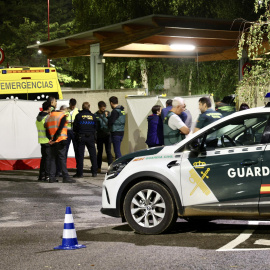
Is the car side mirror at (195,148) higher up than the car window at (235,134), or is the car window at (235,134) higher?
the car window at (235,134)

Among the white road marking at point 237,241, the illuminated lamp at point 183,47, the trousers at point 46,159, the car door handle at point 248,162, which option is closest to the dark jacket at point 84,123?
the trousers at point 46,159

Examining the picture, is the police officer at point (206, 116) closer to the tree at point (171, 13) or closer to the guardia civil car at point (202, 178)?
the guardia civil car at point (202, 178)

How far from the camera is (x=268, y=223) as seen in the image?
9.87 meters

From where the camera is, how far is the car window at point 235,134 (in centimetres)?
864

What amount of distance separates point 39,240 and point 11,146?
10710 mm

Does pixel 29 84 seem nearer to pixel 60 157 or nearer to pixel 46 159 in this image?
pixel 46 159

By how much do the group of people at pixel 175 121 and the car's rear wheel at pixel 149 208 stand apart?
126 inches

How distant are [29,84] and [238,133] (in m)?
12.2

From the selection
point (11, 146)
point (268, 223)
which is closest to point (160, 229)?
point (268, 223)

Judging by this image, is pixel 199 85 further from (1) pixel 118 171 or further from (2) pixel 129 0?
(1) pixel 118 171

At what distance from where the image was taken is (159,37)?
951 inches

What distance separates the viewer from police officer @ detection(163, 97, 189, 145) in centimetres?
1270

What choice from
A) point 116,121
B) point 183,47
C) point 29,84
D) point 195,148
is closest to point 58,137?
point 116,121

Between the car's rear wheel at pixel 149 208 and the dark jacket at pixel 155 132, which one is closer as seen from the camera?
the car's rear wheel at pixel 149 208
